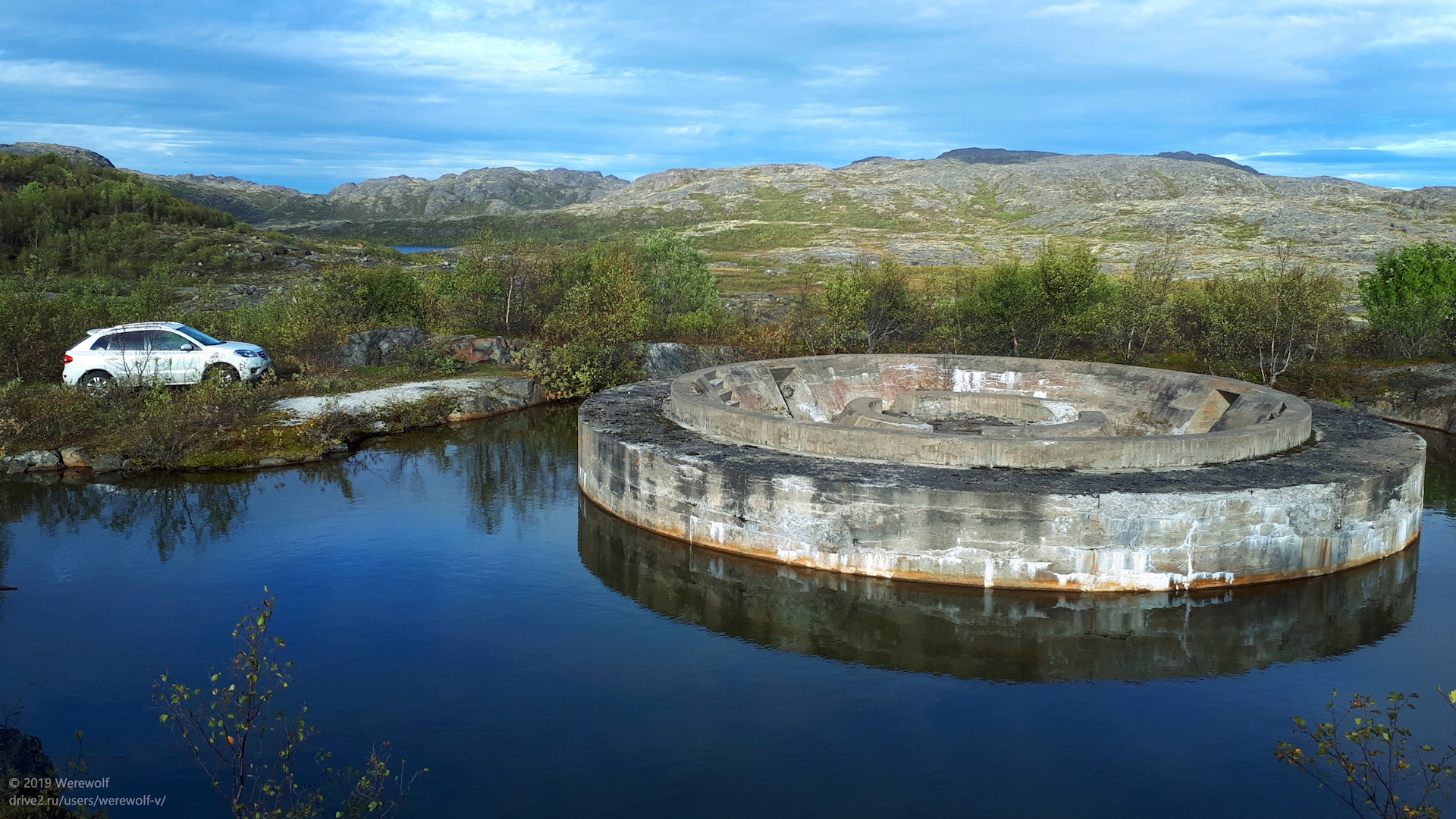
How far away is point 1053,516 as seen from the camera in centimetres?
1434

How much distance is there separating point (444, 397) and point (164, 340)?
7.64 metres

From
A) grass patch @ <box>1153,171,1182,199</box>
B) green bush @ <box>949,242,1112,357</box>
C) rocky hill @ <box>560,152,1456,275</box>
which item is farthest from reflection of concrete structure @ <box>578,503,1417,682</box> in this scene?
grass patch @ <box>1153,171,1182,199</box>

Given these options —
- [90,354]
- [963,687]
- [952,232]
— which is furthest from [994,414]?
[952,232]

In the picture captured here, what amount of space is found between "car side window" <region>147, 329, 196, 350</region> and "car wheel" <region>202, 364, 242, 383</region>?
35.1 inches

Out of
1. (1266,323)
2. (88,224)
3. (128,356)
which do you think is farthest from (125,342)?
(88,224)

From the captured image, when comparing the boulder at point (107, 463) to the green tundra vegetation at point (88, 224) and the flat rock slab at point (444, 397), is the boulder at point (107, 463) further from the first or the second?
the green tundra vegetation at point (88, 224)

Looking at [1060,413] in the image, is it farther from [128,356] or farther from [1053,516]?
[128,356]

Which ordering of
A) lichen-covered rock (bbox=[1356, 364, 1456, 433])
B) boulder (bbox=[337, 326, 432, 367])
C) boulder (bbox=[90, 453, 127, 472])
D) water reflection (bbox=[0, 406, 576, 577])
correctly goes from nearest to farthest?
water reflection (bbox=[0, 406, 576, 577]) → boulder (bbox=[90, 453, 127, 472]) → lichen-covered rock (bbox=[1356, 364, 1456, 433]) → boulder (bbox=[337, 326, 432, 367])

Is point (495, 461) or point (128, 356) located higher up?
point (128, 356)

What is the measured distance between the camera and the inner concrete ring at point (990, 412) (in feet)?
53.0

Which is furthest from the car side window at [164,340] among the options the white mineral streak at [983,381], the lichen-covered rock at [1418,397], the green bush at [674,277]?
the lichen-covered rock at [1418,397]

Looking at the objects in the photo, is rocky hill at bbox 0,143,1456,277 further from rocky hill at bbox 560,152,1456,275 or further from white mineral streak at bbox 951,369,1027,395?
white mineral streak at bbox 951,369,1027,395

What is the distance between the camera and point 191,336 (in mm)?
26156

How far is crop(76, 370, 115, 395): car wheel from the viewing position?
2436 centimetres
